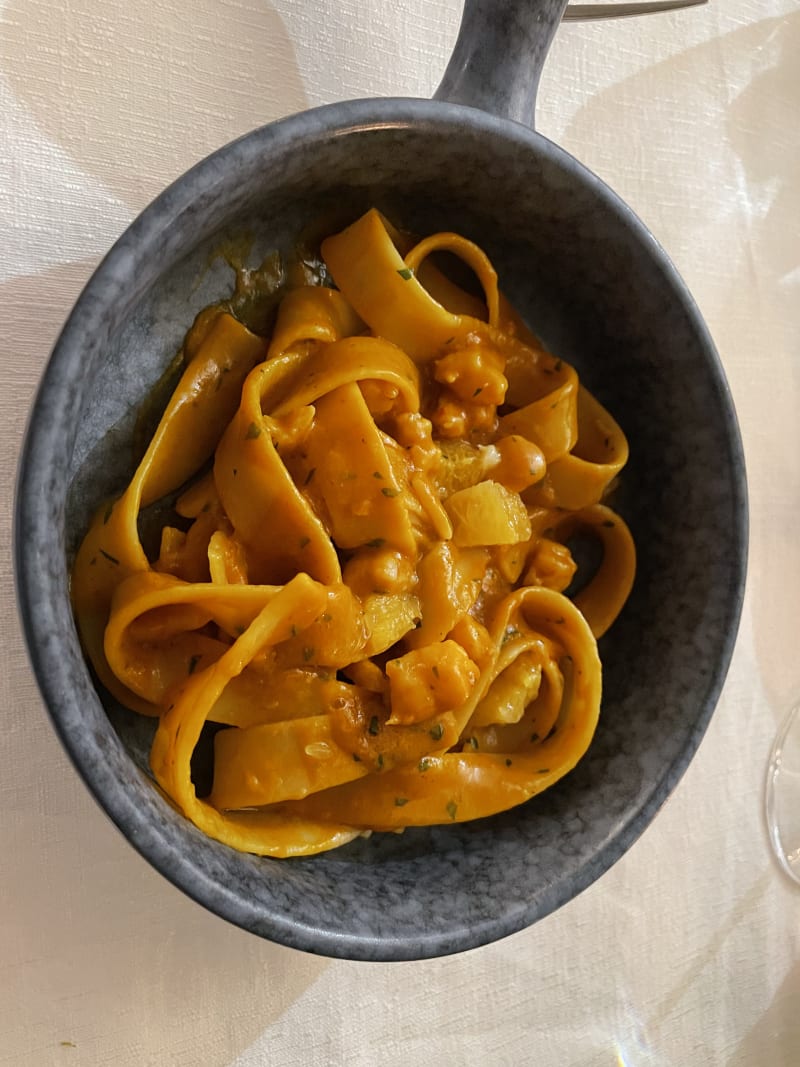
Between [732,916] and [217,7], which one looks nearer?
[217,7]

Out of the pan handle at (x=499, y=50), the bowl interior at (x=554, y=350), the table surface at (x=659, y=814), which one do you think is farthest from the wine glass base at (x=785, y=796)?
the pan handle at (x=499, y=50)

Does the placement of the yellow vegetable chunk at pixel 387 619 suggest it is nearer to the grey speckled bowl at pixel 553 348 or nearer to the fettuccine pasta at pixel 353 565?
the fettuccine pasta at pixel 353 565

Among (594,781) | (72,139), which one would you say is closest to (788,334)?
(594,781)

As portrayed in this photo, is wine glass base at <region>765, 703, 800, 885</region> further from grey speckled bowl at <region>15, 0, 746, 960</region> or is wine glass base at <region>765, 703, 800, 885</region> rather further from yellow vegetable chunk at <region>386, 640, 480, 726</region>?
yellow vegetable chunk at <region>386, 640, 480, 726</region>

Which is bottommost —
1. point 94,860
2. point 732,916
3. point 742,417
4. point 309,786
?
point 732,916

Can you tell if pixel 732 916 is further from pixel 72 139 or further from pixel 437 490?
pixel 72 139

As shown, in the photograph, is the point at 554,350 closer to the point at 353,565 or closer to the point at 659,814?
the point at 353,565

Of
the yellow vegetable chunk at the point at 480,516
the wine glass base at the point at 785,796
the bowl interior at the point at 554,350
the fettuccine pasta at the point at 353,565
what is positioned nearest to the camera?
the bowl interior at the point at 554,350

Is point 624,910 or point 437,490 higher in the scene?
point 437,490
